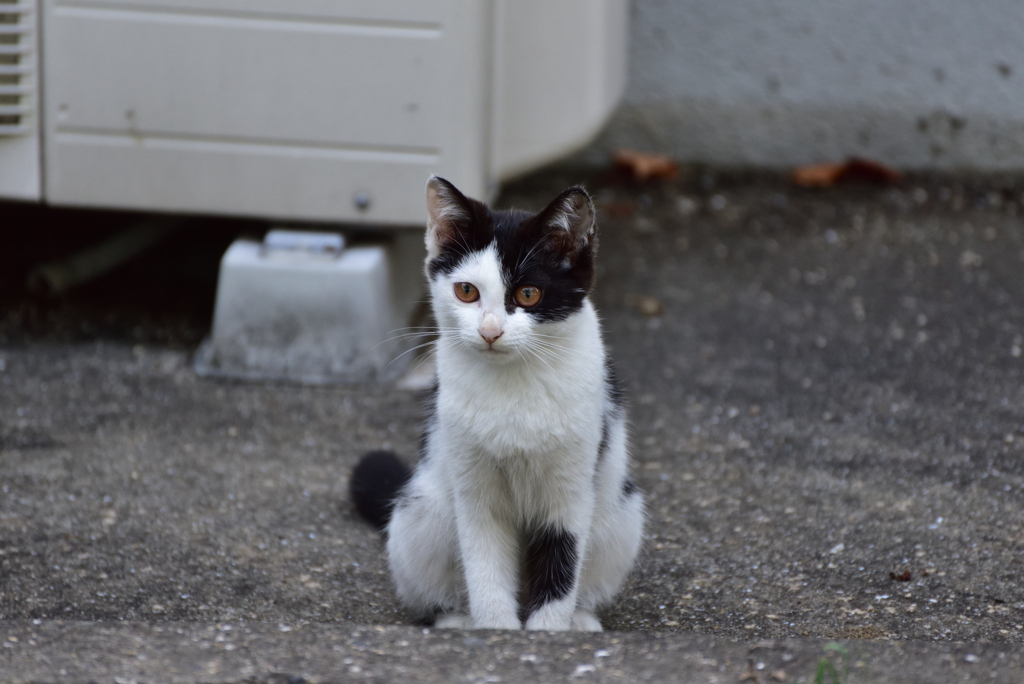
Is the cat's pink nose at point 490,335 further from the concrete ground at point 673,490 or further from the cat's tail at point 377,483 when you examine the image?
the cat's tail at point 377,483

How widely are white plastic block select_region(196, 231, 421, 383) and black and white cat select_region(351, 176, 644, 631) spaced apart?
1.54 meters

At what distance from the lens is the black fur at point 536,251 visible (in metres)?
1.98

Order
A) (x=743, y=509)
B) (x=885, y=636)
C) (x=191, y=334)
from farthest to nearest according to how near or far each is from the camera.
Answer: (x=191, y=334) → (x=743, y=509) → (x=885, y=636)

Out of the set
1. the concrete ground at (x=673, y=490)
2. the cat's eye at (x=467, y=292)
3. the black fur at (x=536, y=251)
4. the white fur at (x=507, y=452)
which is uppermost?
the black fur at (x=536, y=251)

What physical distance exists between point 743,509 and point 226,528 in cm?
138

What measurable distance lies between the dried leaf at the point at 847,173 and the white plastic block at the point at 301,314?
8.53 feet

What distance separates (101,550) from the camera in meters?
2.57

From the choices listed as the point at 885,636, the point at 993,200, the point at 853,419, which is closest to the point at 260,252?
the point at 853,419

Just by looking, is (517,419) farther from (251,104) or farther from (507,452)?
(251,104)

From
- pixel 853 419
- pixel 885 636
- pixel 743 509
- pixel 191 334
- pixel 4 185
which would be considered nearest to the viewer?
pixel 885 636

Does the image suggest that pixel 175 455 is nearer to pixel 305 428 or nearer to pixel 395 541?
pixel 305 428

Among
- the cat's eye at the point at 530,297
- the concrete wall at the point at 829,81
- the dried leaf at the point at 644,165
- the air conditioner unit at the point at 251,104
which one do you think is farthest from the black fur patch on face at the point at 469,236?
the concrete wall at the point at 829,81

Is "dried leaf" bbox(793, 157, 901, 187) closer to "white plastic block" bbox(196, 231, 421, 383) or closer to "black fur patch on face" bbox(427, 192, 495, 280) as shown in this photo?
"white plastic block" bbox(196, 231, 421, 383)

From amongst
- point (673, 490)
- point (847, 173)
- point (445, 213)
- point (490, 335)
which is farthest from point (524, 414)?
point (847, 173)
